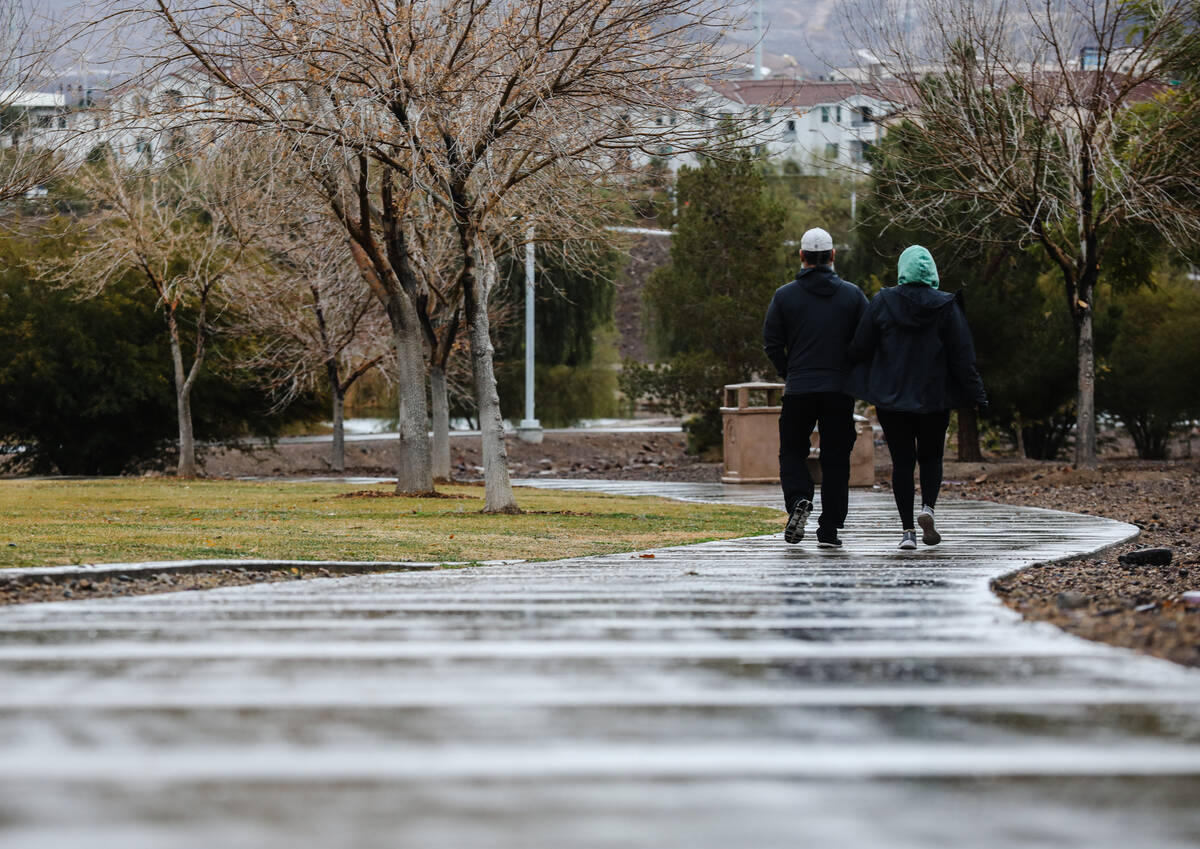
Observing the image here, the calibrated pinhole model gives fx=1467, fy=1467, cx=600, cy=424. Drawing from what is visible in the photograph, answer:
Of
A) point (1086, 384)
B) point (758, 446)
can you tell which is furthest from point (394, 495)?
point (1086, 384)

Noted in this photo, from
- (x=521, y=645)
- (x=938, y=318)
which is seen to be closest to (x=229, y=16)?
(x=938, y=318)

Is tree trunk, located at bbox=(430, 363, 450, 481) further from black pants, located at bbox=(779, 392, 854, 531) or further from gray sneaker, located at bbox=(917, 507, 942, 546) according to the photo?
Answer: gray sneaker, located at bbox=(917, 507, 942, 546)

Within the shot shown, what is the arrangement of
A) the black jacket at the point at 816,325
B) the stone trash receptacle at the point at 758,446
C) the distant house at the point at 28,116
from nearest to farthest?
the black jacket at the point at 816,325, the distant house at the point at 28,116, the stone trash receptacle at the point at 758,446

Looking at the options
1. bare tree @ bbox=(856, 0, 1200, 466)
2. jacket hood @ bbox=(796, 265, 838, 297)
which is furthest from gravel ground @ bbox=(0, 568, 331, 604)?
bare tree @ bbox=(856, 0, 1200, 466)

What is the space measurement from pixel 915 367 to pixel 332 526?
258 inches

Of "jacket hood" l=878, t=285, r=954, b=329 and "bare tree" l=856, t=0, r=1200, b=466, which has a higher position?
"bare tree" l=856, t=0, r=1200, b=466

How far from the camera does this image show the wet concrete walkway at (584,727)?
2969mm

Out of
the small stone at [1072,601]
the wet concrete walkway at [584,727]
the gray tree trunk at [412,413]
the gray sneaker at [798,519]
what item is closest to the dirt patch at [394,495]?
the gray tree trunk at [412,413]

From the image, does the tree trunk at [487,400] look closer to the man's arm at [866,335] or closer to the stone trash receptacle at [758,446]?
the man's arm at [866,335]

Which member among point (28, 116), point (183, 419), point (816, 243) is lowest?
point (183, 419)

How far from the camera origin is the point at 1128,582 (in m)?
9.02

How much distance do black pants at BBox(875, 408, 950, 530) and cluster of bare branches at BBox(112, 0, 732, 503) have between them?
675 cm

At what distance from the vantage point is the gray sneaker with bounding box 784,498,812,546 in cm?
1064

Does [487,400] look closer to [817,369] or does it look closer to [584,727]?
[817,369]
